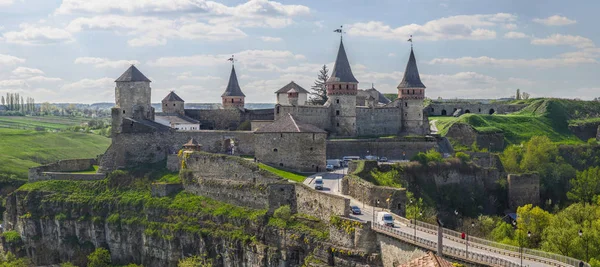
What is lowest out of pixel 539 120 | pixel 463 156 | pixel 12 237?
pixel 12 237

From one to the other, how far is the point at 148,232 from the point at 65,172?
1769cm

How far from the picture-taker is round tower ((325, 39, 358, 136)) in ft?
244

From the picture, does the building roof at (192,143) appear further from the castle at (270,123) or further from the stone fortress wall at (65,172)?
the stone fortress wall at (65,172)

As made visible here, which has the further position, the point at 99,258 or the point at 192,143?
the point at 192,143

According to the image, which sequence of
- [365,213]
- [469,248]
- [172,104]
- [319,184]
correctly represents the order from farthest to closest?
[172,104] < [319,184] < [365,213] < [469,248]

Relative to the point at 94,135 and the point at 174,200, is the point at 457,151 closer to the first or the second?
the point at 174,200

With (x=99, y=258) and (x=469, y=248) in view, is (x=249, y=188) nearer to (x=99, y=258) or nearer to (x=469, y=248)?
(x=99, y=258)

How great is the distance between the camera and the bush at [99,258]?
62.5m

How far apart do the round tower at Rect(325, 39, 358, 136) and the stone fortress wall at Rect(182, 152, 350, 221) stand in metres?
16.5

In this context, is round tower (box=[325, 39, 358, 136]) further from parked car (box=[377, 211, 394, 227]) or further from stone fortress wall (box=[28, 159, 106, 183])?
parked car (box=[377, 211, 394, 227])

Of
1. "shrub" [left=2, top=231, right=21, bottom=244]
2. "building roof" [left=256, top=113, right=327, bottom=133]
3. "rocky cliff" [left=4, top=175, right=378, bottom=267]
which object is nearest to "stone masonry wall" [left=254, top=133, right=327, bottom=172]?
"building roof" [left=256, top=113, right=327, bottom=133]

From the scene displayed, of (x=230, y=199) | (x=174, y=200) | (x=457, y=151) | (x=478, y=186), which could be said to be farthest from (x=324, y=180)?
(x=457, y=151)

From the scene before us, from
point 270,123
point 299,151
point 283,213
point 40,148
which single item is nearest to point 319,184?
point 283,213

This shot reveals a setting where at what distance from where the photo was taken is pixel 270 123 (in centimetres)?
7019
